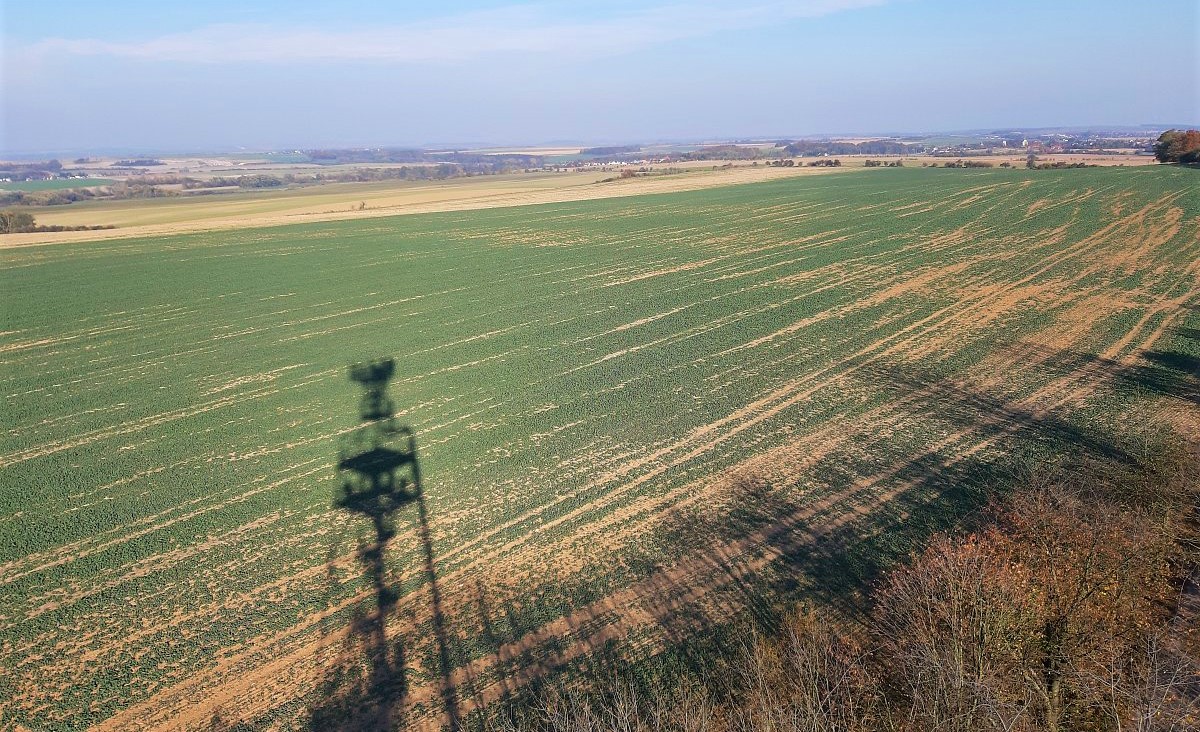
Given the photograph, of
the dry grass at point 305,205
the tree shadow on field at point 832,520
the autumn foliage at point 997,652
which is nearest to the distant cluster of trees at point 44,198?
the dry grass at point 305,205

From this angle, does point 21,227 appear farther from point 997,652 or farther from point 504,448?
point 997,652

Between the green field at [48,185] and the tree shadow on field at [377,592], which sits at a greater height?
the green field at [48,185]

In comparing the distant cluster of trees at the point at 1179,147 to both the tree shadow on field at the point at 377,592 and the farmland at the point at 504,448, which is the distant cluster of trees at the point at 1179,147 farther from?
the tree shadow on field at the point at 377,592

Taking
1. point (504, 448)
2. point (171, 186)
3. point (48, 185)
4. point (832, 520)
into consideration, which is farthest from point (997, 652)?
point (48, 185)

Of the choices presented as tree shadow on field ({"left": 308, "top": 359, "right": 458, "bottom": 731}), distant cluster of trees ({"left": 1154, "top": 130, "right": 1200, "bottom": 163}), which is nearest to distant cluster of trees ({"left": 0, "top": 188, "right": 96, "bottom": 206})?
tree shadow on field ({"left": 308, "top": 359, "right": 458, "bottom": 731})

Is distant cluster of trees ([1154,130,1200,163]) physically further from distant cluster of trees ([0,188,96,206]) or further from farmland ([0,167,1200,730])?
distant cluster of trees ([0,188,96,206])

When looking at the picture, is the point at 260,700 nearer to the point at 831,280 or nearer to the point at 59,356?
the point at 59,356

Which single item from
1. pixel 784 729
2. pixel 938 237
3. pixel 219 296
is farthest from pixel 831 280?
pixel 219 296
